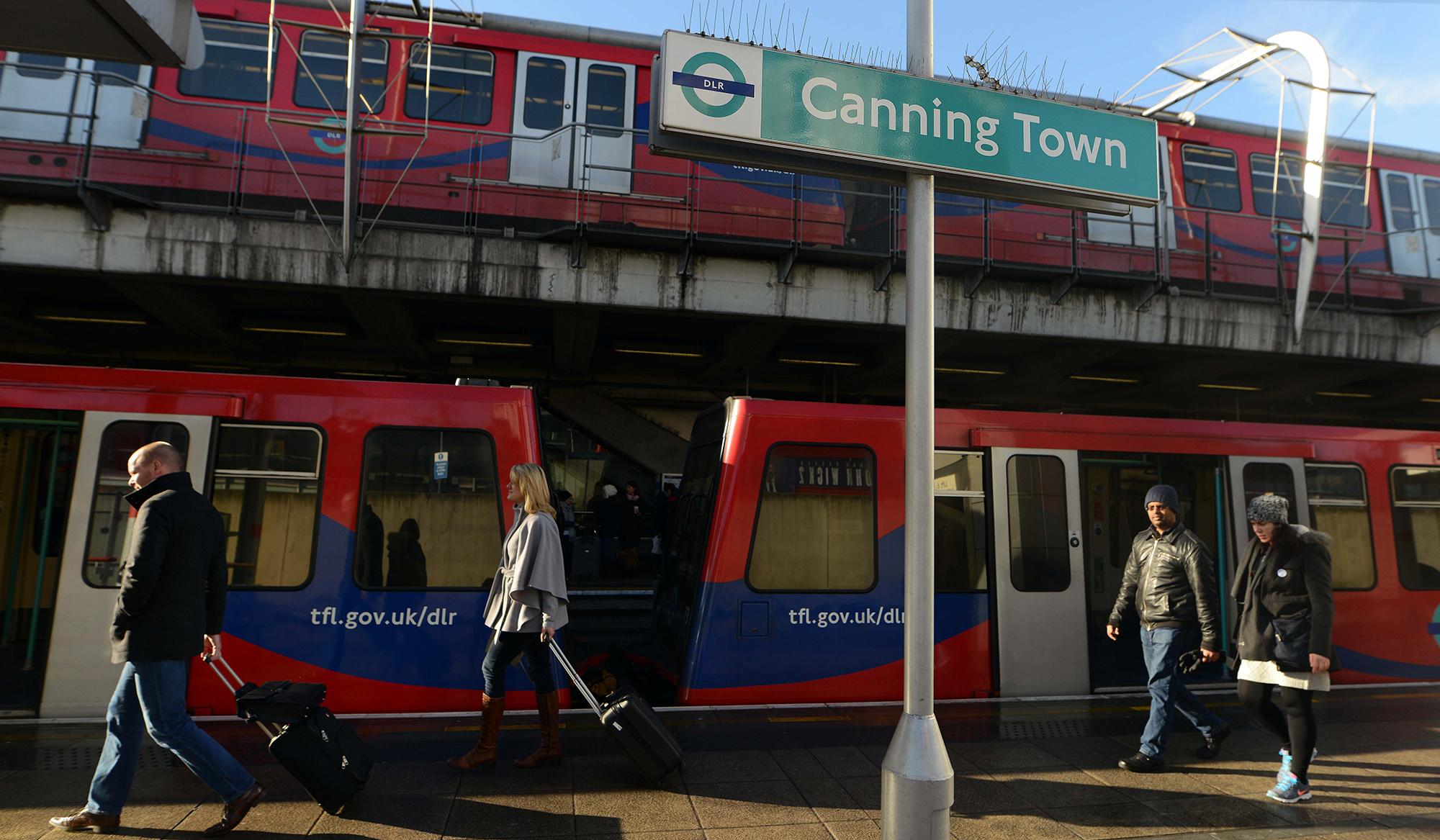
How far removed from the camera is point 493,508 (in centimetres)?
640

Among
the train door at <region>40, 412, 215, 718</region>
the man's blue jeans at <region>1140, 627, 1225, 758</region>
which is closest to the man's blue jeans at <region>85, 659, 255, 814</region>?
the train door at <region>40, 412, 215, 718</region>

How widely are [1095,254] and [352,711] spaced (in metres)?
11.3

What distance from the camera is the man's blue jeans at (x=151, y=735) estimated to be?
3805 mm

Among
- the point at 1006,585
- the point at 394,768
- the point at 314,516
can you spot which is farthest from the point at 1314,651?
the point at 314,516

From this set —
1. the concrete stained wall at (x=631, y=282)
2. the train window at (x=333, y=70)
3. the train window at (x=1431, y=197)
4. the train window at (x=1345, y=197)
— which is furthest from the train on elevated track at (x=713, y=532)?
the train window at (x=1431, y=197)

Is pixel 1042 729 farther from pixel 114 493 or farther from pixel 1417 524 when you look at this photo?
pixel 114 493

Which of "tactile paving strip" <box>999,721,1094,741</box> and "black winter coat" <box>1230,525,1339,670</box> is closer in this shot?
"black winter coat" <box>1230,525,1339,670</box>

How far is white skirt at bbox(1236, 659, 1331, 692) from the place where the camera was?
4453 mm

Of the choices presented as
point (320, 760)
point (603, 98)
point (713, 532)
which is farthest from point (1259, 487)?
point (603, 98)

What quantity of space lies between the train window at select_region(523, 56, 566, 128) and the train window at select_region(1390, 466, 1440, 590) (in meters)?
11.1

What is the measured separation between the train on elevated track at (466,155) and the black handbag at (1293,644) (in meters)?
7.20

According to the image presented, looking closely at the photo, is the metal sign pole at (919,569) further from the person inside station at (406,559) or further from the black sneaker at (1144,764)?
the person inside station at (406,559)

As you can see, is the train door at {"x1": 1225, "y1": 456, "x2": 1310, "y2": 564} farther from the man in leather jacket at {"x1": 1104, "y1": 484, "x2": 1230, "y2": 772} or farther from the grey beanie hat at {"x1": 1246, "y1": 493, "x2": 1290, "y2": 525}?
the grey beanie hat at {"x1": 1246, "y1": 493, "x2": 1290, "y2": 525}

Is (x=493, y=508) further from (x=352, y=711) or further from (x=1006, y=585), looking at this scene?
(x=1006, y=585)
